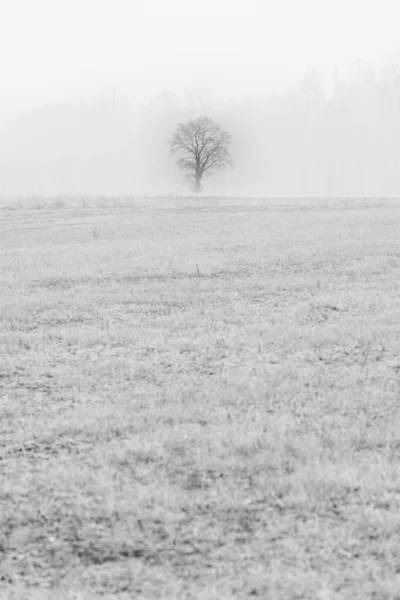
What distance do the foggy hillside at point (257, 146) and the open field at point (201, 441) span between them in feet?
335

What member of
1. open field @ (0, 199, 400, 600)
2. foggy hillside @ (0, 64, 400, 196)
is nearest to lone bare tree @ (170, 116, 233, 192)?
foggy hillside @ (0, 64, 400, 196)

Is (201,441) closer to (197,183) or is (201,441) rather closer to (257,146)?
(197,183)

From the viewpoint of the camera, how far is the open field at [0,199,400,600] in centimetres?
607

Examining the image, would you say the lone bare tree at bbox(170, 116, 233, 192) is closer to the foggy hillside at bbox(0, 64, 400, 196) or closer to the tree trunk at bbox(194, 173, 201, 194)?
the tree trunk at bbox(194, 173, 201, 194)

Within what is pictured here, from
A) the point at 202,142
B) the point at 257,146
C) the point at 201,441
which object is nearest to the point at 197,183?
the point at 202,142

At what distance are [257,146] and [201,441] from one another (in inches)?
5152

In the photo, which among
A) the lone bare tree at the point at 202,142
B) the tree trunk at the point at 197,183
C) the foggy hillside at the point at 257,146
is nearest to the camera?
the lone bare tree at the point at 202,142

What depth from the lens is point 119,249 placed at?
99.5ft

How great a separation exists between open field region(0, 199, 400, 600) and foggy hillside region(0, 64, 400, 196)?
335 feet

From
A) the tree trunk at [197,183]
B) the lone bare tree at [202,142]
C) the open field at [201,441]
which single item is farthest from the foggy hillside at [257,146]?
the open field at [201,441]

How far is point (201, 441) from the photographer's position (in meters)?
8.51

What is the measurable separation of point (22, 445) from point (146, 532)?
8.69 feet

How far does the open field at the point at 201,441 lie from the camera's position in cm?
607

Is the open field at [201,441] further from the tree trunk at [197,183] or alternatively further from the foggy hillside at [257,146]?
the foggy hillside at [257,146]
